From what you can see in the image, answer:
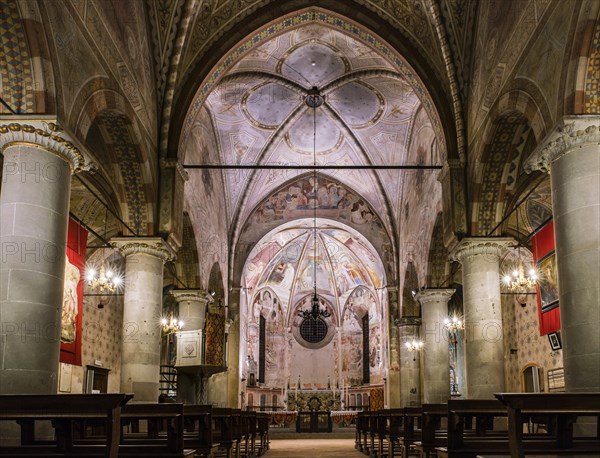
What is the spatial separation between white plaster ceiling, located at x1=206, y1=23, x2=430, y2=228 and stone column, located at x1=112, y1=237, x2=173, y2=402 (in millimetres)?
7168

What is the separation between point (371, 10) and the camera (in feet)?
51.2

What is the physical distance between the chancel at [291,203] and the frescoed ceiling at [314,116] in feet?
0.28

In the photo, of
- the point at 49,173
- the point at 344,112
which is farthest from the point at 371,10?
the point at 49,173

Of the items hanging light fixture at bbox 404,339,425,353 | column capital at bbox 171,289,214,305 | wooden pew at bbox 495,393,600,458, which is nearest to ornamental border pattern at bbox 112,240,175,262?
column capital at bbox 171,289,214,305

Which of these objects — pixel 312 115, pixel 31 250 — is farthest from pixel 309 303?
pixel 31 250

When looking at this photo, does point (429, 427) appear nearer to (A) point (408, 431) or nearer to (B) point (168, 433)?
(A) point (408, 431)

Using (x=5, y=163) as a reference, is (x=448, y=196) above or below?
above

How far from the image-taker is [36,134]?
8914mm

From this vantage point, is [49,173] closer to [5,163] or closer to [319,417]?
[5,163]

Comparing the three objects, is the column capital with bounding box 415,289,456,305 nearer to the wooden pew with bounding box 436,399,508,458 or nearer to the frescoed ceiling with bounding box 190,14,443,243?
the frescoed ceiling with bounding box 190,14,443,243

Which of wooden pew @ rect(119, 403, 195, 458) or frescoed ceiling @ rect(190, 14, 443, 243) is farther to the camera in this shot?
frescoed ceiling @ rect(190, 14, 443, 243)

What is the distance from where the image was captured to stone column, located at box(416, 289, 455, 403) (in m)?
18.6

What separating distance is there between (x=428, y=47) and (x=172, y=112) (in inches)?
226

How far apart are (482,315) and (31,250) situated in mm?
8555
